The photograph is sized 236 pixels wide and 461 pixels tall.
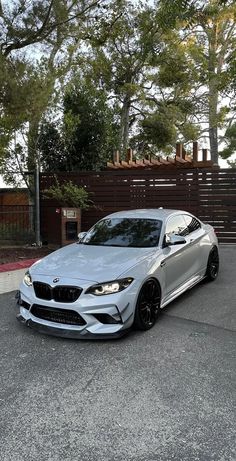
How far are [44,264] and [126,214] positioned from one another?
1.86 metres

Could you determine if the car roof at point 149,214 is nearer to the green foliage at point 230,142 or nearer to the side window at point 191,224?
the side window at point 191,224

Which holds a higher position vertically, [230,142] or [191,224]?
[230,142]

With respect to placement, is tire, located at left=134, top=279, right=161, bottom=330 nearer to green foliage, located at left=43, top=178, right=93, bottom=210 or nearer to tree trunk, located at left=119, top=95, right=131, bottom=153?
green foliage, located at left=43, top=178, right=93, bottom=210

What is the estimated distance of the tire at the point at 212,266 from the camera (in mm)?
6817

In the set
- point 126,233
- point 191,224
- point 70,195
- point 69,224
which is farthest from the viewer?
point 70,195

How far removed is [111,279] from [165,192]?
7133 millimetres

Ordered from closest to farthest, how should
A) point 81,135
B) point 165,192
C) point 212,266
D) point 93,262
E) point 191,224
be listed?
point 93,262 → point 191,224 → point 212,266 → point 165,192 → point 81,135

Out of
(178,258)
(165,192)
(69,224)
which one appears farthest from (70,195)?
(178,258)

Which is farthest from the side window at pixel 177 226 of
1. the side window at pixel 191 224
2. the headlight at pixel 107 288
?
the headlight at pixel 107 288

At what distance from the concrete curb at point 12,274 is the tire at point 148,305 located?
2881 mm

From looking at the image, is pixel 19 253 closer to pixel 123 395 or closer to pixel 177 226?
pixel 177 226

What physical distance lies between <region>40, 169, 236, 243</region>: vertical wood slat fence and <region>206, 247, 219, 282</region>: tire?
3946 mm

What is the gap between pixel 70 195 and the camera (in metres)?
10.7

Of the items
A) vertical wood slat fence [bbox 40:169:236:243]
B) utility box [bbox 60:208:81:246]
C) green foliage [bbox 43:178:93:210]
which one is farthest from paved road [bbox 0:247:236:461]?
vertical wood slat fence [bbox 40:169:236:243]
